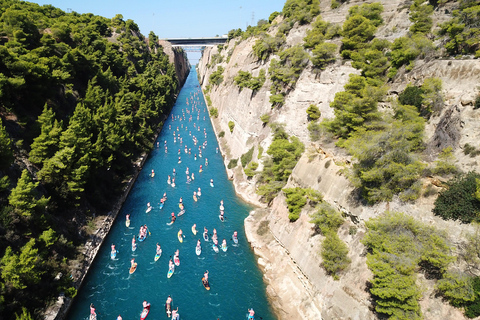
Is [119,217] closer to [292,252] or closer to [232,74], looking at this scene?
[292,252]

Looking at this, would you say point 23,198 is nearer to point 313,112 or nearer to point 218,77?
point 313,112

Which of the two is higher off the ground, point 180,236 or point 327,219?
point 327,219

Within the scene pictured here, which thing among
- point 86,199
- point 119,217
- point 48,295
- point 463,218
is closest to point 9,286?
point 48,295

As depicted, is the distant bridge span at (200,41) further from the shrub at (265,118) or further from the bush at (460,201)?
the bush at (460,201)

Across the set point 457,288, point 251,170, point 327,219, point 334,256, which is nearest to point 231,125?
point 251,170

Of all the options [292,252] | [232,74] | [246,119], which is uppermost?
[232,74]
